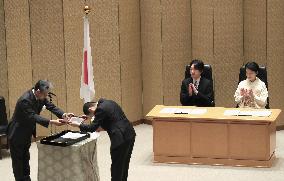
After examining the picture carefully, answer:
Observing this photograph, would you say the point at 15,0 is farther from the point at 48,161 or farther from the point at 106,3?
the point at 48,161

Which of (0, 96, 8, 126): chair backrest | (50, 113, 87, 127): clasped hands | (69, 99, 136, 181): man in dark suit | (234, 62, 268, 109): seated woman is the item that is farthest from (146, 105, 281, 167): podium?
(0, 96, 8, 126): chair backrest

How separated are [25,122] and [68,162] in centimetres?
65

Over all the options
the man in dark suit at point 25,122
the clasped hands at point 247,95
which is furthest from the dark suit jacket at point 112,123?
the clasped hands at point 247,95

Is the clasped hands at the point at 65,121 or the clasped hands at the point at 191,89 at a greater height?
the clasped hands at the point at 191,89

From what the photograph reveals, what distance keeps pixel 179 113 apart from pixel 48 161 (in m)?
2.10

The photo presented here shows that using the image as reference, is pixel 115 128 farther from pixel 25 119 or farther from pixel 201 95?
pixel 201 95

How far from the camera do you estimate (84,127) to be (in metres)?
7.00

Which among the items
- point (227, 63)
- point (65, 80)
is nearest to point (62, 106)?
point (65, 80)

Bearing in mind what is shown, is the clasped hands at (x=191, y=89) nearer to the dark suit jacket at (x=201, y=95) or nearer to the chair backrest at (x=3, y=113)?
the dark suit jacket at (x=201, y=95)

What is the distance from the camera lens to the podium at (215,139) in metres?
8.31

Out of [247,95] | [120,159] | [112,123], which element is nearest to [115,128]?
[112,123]

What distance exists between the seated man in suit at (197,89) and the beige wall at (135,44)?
1156mm

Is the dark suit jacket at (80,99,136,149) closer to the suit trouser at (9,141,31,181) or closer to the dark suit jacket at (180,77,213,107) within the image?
the suit trouser at (9,141,31,181)

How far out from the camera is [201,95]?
358 inches
